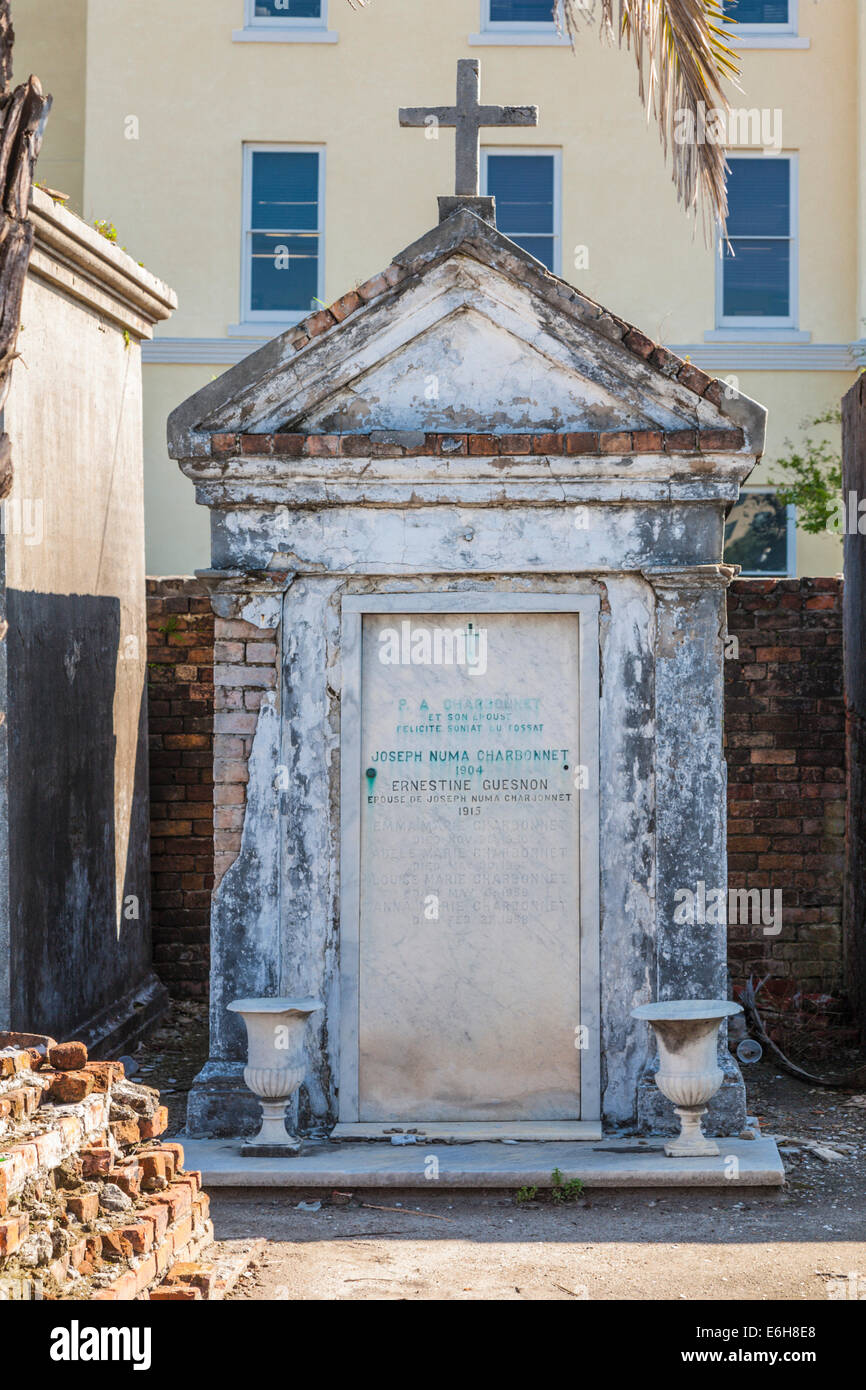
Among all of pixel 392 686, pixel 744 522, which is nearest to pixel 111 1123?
pixel 392 686

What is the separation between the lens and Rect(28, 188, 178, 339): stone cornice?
7284mm

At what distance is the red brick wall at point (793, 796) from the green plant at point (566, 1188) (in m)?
3.53

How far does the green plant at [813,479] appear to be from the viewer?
14.4 meters

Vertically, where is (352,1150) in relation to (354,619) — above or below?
below

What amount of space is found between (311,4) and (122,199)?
287 centimetres

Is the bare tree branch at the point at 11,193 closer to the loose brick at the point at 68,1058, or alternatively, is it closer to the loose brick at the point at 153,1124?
the loose brick at the point at 68,1058

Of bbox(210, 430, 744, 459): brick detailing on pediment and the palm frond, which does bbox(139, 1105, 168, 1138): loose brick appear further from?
the palm frond

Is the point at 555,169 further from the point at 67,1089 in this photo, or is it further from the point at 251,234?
the point at 67,1089

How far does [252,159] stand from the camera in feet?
52.2

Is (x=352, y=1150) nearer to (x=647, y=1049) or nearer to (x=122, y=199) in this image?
(x=647, y=1049)

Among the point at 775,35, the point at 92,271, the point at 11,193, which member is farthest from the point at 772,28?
the point at 11,193

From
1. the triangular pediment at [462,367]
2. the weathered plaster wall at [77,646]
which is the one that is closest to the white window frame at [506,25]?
the weathered plaster wall at [77,646]

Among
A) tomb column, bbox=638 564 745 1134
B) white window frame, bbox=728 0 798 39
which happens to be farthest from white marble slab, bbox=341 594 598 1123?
white window frame, bbox=728 0 798 39

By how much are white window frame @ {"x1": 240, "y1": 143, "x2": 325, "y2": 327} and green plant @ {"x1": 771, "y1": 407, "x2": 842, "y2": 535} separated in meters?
5.20
